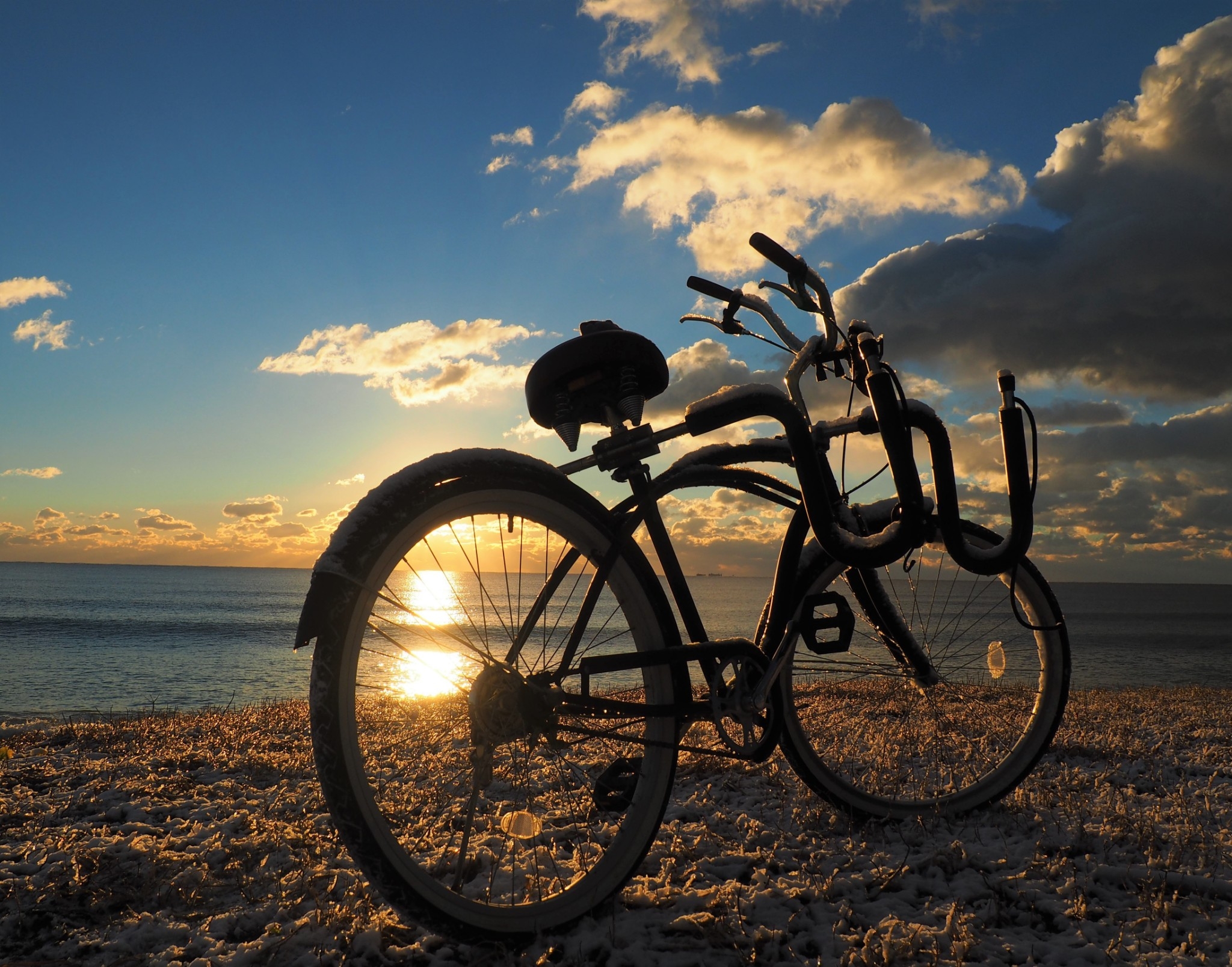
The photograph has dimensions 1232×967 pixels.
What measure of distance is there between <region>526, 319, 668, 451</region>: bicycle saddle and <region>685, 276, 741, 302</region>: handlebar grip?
0.75 m

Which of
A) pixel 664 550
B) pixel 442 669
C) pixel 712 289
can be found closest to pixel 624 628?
pixel 664 550

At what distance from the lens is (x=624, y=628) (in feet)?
7.79

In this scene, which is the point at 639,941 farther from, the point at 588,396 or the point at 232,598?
the point at 232,598

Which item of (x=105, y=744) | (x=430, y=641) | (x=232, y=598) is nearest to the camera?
(x=430, y=641)

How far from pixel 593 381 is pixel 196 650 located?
42211mm

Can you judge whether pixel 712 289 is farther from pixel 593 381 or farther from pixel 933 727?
pixel 933 727

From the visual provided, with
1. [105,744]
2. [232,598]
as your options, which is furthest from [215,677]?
[232,598]

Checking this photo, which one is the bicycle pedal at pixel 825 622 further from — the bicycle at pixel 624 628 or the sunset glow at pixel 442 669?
the sunset glow at pixel 442 669

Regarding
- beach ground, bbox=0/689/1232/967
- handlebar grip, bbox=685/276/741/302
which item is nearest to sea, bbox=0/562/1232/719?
beach ground, bbox=0/689/1232/967

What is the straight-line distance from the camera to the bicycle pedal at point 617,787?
90.0 inches

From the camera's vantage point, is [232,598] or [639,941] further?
[232,598]

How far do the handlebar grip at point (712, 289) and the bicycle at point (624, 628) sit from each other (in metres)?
0.01

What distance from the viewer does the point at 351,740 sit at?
1851 millimetres

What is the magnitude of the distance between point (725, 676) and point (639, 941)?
940 millimetres
